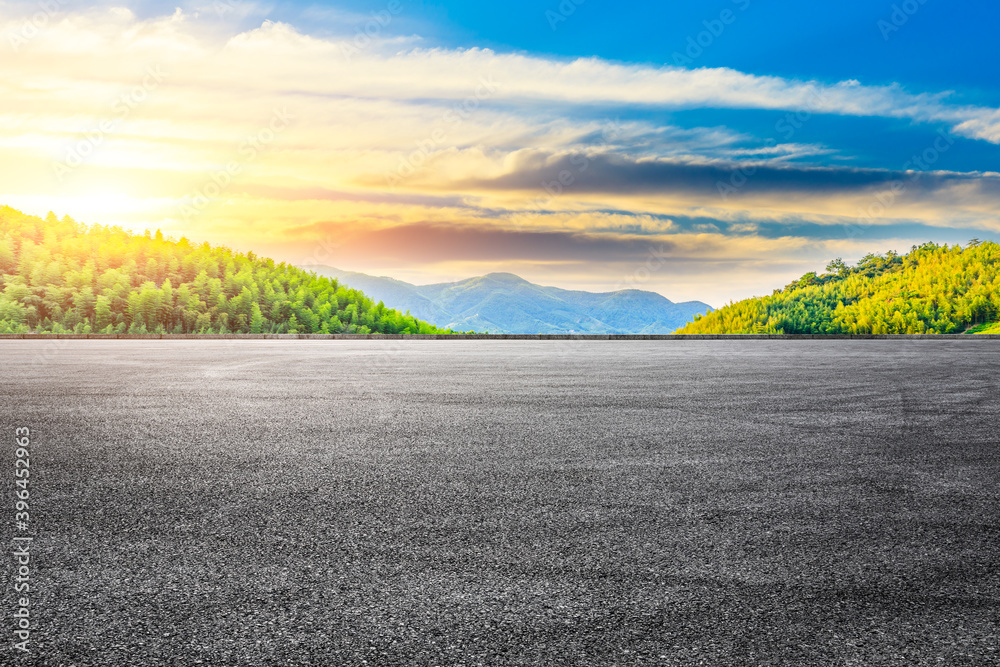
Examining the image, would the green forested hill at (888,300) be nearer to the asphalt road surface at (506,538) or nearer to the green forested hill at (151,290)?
the green forested hill at (151,290)

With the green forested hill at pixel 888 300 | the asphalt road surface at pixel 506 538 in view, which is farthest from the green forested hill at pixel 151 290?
the asphalt road surface at pixel 506 538

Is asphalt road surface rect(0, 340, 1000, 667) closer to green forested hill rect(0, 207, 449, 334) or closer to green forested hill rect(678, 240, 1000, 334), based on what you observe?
green forested hill rect(0, 207, 449, 334)

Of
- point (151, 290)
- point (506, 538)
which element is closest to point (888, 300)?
point (151, 290)

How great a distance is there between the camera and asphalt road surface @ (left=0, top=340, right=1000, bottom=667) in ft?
9.71

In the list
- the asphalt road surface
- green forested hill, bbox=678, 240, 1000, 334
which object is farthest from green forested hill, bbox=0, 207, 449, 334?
the asphalt road surface

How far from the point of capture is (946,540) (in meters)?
4.24

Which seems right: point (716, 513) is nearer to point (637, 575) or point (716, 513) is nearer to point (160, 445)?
point (637, 575)

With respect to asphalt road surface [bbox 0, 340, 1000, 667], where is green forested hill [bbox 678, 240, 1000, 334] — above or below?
above

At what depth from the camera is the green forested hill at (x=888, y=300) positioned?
129 m

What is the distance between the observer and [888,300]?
459ft

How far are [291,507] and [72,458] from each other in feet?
9.01

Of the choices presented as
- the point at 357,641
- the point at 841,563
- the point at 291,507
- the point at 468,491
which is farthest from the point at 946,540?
the point at 291,507

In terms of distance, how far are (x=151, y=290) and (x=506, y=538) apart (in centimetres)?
10313

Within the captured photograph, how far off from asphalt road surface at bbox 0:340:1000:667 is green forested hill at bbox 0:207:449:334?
304 ft
